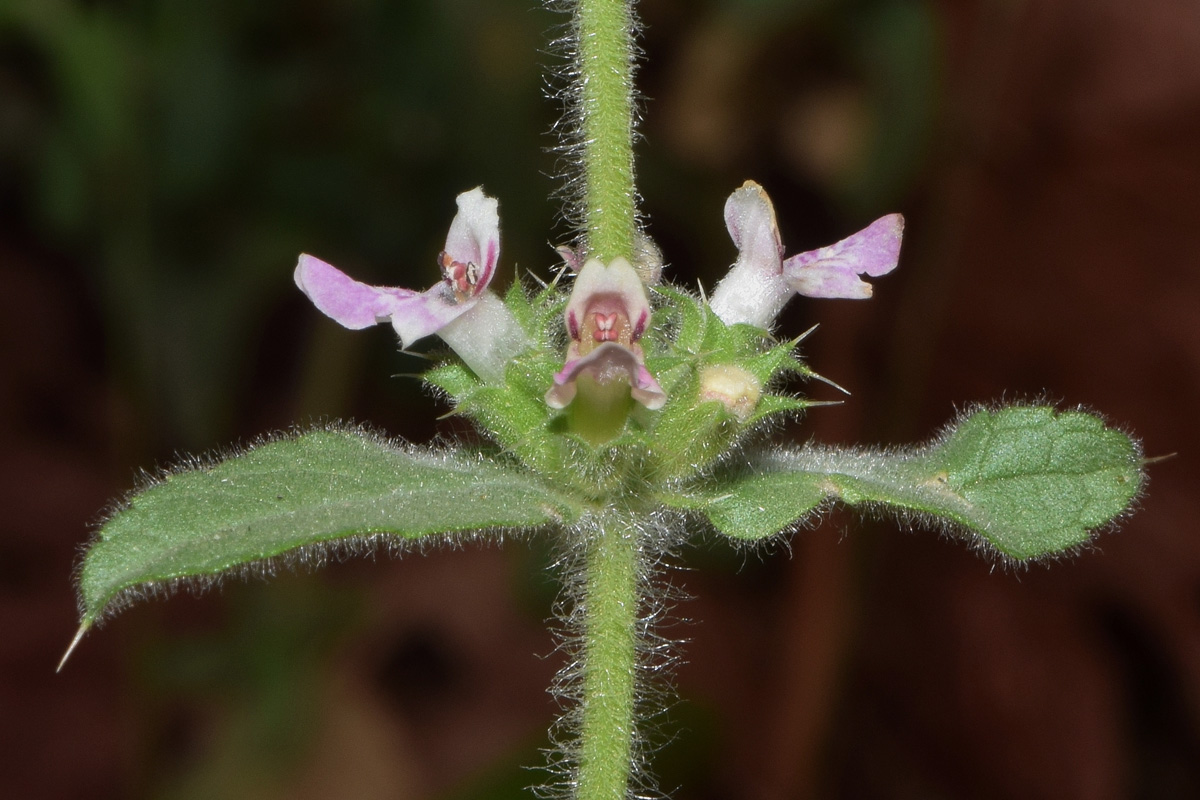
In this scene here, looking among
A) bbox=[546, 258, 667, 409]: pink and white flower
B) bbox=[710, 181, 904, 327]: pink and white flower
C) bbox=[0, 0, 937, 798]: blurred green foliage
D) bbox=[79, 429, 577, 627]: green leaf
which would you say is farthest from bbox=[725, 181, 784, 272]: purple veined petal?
bbox=[0, 0, 937, 798]: blurred green foliage

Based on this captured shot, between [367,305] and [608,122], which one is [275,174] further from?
[608,122]

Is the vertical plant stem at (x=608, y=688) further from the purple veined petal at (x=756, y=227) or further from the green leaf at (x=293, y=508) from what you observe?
the purple veined petal at (x=756, y=227)

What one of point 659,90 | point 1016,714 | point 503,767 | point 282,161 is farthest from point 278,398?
point 1016,714

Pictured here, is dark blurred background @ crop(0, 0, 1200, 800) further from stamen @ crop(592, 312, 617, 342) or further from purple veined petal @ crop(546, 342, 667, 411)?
purple veined petal @ crop(546, 342, 667, 411)

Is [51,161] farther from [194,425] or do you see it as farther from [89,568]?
[89,568]

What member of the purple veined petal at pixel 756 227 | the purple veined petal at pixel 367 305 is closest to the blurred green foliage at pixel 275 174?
the purple veined petal at pixel 756 227

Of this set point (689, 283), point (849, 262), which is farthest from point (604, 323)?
point (689, 283)
